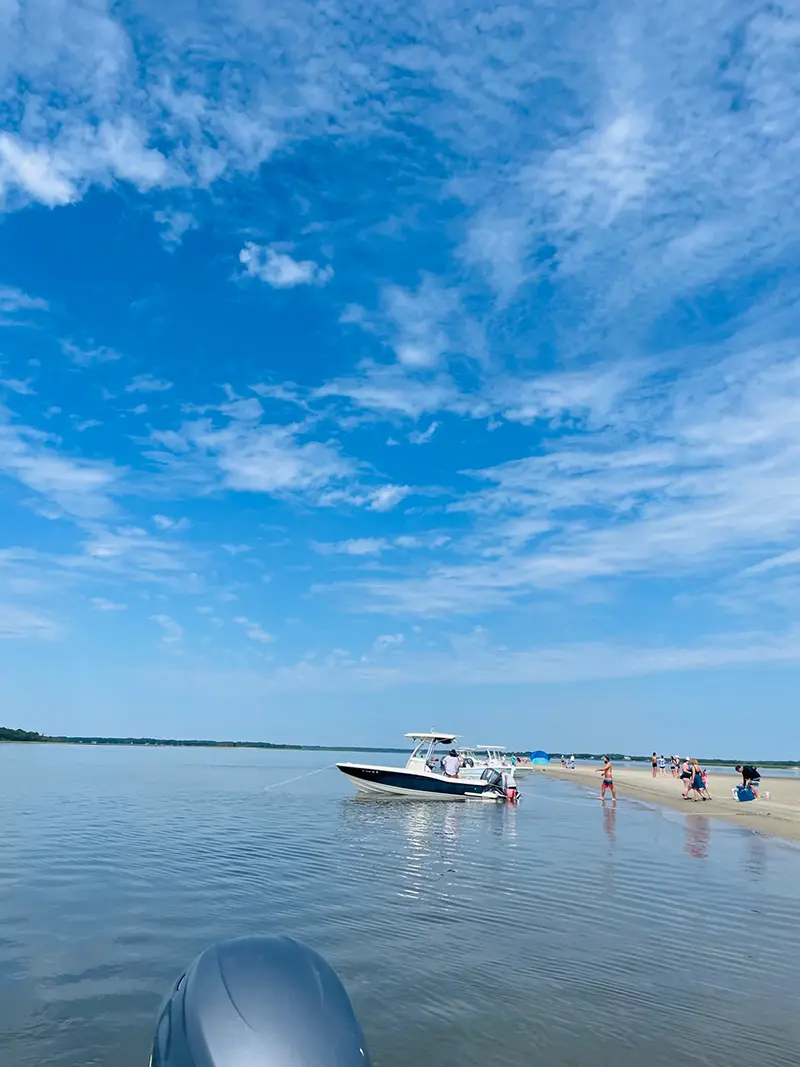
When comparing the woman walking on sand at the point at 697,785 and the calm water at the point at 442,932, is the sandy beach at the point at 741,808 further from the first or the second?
the calm water at the point at 442,932

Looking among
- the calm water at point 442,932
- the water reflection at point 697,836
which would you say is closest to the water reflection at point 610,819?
the calm water at point 442,932

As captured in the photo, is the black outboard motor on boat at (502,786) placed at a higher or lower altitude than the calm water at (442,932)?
higher

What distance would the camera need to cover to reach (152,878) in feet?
53.0

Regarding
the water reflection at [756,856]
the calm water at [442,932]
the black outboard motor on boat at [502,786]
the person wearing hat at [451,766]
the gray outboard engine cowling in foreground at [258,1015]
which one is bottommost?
the calm water at [442,932]

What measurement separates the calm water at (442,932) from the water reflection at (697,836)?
0.29 metres

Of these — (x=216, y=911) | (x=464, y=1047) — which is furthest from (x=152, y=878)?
(x=464, y=1047)

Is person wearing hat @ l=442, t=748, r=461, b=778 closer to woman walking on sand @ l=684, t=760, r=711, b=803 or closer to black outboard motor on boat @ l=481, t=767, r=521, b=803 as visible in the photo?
black outboard motor on boat @ l=481, t=767, r=521, b=803

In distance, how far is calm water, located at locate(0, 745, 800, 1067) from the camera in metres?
8.04

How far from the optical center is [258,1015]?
475 cm

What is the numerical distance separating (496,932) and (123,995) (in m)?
5.85

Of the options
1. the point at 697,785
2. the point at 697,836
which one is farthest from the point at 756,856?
the point at 697,785

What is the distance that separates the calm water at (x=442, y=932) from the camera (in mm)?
8039

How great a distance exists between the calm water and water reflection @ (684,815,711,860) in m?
0.29

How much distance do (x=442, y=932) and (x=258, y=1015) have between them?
8.32 m
